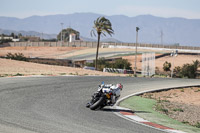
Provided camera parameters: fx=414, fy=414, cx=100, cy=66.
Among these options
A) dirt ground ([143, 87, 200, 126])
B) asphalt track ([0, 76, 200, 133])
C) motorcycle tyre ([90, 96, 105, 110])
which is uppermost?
motorcycle tyre ([90, 96, 105, 110])

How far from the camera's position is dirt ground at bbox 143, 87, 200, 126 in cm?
1846

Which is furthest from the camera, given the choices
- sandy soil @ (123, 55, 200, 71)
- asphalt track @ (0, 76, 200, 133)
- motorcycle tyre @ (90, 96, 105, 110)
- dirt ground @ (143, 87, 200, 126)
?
sandy soil @ (123, 55, 200, 71)

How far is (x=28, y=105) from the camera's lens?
51.1ft

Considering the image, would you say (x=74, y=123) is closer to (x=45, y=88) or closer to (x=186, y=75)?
(x=45, y=88)

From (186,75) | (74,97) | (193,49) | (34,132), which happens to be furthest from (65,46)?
(34,132)

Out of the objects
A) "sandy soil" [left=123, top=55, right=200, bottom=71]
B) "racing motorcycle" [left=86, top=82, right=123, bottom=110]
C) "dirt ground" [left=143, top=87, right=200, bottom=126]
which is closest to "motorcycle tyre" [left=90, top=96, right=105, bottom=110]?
"racing motorcycle" [left=86, top=82, right=123, bottom=110]

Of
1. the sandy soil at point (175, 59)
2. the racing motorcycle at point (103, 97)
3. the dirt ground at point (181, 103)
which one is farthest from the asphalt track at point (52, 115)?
the sandy soil at point (175, 59)

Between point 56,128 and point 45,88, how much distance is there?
37.2 ft

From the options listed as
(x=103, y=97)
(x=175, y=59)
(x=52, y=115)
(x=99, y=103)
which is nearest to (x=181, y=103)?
(x=103, y=97)

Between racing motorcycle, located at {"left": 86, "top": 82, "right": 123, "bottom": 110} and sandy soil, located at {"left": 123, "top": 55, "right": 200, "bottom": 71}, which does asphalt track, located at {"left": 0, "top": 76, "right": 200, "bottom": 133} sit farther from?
sandy soil, located at {"left": 123, "top": 55, "right": 200, "bottom": 71}

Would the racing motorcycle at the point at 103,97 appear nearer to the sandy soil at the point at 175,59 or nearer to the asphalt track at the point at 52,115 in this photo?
the asphalt track at the point at 52,115

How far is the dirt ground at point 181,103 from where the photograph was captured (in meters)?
18.5

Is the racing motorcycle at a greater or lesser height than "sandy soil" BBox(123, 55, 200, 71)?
lesser

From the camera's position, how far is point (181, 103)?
2427 centimetres
